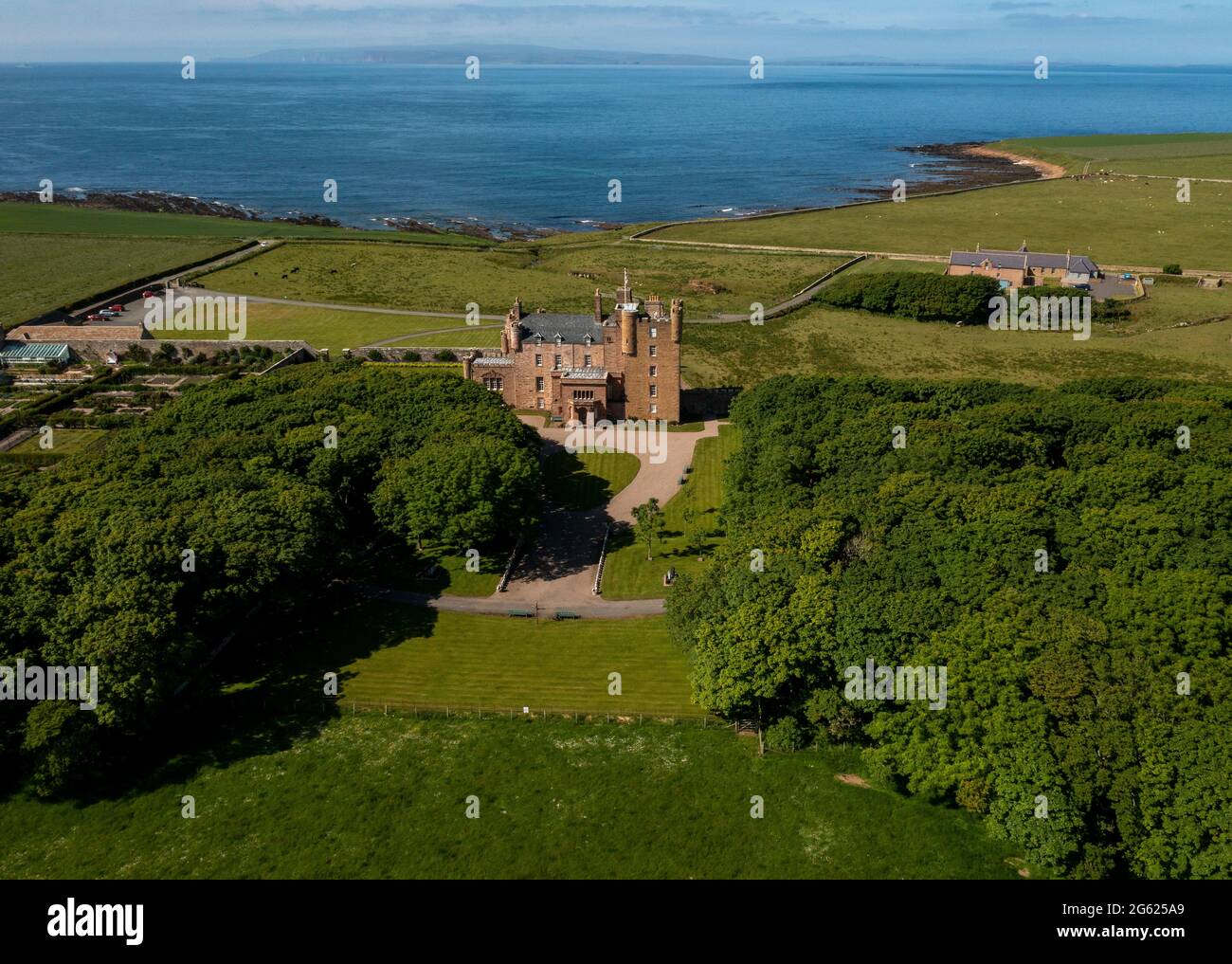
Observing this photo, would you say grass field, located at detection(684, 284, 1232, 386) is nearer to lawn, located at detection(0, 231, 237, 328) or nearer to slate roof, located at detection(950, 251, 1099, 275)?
slate roof, located at detection(950, 251, 1099, 275)

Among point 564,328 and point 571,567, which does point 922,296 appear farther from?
point 571,567

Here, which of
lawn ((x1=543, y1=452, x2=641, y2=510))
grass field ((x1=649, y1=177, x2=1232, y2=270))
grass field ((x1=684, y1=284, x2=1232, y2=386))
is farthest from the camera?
grass field ((x1=649, y1=177, x2=1232, y2=270))

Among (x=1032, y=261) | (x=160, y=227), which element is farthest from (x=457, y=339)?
(x=160, y=227)

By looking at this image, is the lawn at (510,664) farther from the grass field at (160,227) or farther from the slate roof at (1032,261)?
the grass field at (160,227)

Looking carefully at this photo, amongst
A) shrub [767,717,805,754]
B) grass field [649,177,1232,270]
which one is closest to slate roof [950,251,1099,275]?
A: grass field [649,177,1232,270]

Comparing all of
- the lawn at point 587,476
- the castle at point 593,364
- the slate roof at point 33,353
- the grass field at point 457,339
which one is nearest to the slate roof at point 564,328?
the castle at point 593,364

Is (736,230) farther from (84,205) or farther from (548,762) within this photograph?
(548,762)

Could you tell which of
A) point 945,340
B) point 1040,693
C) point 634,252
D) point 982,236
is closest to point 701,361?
point 945,340
